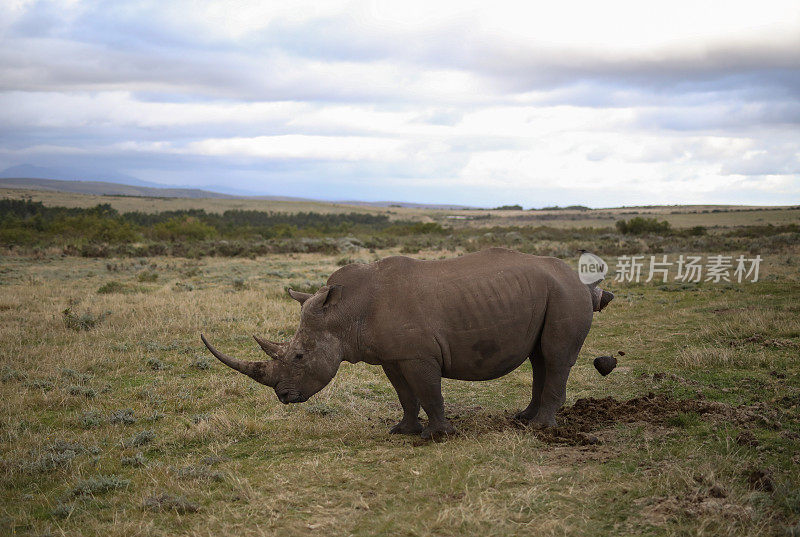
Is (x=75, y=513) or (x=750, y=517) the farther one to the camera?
(x=75, y=513)

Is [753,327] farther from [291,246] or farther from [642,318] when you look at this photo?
[291,246]

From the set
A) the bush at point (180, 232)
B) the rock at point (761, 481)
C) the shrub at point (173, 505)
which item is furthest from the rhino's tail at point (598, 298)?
the bush at point (180, 232)

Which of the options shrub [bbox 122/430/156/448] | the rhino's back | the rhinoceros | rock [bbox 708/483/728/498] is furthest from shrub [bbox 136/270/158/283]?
rock [bbox 708/483/728/498]

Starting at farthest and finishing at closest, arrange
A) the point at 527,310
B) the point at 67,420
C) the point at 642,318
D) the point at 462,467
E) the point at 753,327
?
1. the point at 642,318
2. the point at 753,327
3. the point at 67,420
4. the point at 527,310
5. the point at 462,467

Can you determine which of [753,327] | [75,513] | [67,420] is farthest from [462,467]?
[753,327]

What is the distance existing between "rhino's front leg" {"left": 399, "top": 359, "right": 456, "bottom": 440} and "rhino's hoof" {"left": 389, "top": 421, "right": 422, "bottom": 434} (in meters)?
0.27

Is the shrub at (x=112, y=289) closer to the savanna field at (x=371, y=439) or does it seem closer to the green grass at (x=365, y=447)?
the savanna field at (x=371, y=439)

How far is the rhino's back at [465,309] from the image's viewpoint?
666 centimetres

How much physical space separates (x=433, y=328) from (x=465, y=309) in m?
0.44

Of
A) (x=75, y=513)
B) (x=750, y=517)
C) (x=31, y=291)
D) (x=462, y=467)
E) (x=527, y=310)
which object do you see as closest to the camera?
(x=750, y=517)

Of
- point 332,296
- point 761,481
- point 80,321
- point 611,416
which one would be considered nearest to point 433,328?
point 332,296

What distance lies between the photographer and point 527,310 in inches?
273

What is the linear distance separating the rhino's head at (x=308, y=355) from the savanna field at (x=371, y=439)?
2.39ft

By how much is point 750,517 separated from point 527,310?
3091 mm
